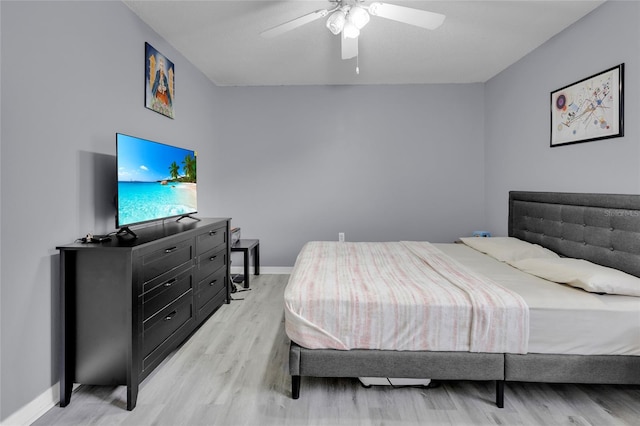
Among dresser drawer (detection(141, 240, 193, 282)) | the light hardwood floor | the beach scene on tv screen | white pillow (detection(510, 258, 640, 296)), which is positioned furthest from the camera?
the beach scene on tv screen

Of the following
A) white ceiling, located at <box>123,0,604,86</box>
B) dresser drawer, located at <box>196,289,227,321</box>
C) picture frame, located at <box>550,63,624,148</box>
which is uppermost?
white ceiling, located at <box>123,0,604,86</box>

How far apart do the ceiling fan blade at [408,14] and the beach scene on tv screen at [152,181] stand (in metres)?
1.82

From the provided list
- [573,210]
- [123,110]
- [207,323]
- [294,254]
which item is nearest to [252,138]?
[294,254]

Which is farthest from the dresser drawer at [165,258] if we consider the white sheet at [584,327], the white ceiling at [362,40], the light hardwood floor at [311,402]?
the white sheet at [584,327]

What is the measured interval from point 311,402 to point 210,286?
1.58 meters

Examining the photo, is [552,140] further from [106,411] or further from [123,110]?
[106,411]

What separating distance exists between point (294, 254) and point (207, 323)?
191 centimetres

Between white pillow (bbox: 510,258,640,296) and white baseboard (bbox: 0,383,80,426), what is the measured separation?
9.86 ft

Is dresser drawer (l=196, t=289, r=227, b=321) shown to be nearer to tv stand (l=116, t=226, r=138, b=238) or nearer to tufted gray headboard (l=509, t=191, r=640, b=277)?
tv stand (l=116, t=226, r=138, b=238)

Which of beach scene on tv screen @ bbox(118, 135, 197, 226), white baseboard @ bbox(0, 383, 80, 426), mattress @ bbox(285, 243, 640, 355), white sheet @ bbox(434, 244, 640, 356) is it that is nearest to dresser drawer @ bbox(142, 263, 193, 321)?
beach scene on tv screen @ bbox(118, 135, 197, 226)

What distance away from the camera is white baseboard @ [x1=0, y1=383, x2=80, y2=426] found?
174 centimetres

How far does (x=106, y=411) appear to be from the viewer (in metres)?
1.91

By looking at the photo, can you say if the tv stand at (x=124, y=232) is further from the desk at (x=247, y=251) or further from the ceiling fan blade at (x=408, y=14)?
the ceiling fan blade at (x=408, y=14)

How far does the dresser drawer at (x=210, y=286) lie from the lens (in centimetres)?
295
